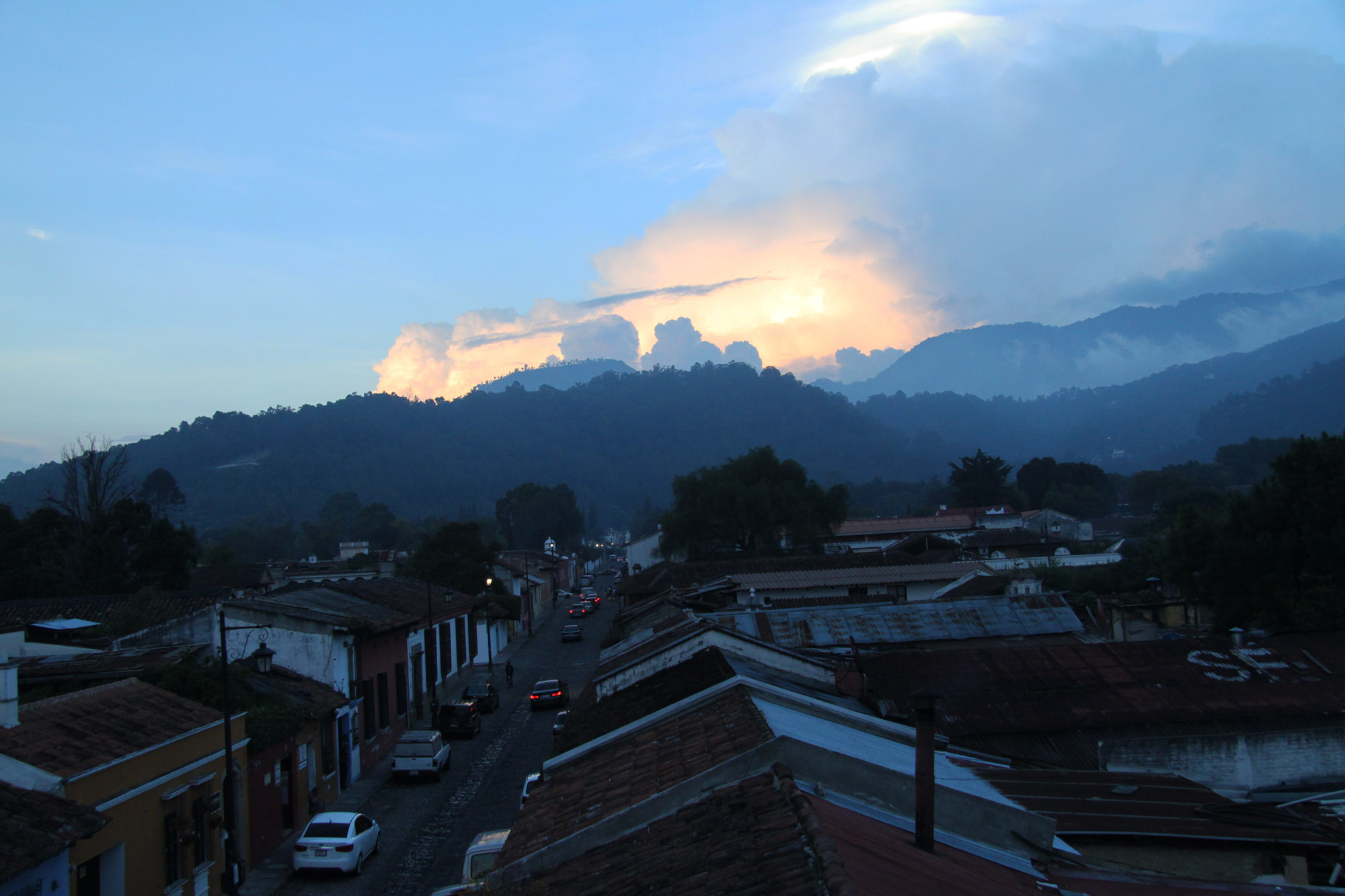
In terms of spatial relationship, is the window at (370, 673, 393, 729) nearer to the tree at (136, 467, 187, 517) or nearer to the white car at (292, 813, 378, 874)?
the white car at (292, 813, 378, 874)

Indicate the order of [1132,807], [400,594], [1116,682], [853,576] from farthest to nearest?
[853,576], [400,594], [1116,682], [1132,807]

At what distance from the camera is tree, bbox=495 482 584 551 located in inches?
4665

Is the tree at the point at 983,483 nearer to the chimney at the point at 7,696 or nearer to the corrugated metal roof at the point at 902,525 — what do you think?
the corrugated metal roof at the point at 902,525

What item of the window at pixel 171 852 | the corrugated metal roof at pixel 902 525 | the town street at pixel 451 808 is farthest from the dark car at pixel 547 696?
the corrugated metal roof at pixel 902 525

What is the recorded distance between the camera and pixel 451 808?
1827 cm

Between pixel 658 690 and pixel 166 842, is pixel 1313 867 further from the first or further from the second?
pixel 166 842

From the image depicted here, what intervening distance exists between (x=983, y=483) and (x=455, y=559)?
65148 mm

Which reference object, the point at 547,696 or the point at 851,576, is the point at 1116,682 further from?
the point at 547,696

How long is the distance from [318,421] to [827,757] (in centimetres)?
20886

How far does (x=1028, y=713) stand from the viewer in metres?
14.4

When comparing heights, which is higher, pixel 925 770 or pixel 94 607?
pixel 925 770

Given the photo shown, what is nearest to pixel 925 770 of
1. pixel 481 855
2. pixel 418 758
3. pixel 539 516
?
pixel 481 855

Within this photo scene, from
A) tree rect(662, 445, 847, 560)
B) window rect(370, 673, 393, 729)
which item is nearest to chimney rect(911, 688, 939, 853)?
window rect(370, 673, 393, 729)

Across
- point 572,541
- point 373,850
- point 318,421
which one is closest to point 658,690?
point 373,850
